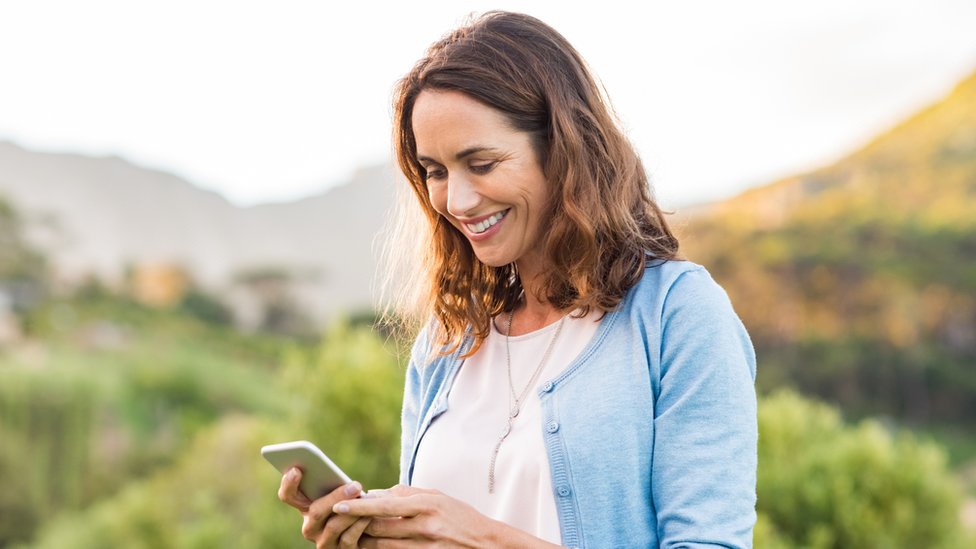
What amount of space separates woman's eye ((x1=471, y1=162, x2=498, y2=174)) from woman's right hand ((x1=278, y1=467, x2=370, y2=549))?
0.54 m

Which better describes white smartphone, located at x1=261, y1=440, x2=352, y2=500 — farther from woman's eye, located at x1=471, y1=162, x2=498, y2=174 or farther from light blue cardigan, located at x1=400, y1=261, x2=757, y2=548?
woman's eye, located at x1=471, y1=162, x2=498, y2=174

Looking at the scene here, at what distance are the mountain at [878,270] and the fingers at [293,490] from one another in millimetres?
13254

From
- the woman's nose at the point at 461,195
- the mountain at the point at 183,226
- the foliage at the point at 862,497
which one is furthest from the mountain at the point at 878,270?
the woman's nose at the point at 461,195

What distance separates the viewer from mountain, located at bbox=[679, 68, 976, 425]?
573 inches

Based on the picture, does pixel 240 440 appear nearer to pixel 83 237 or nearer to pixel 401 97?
pixel 83 237

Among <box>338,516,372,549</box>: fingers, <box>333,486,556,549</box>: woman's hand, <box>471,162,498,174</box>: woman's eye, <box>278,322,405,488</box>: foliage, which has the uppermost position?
<box>471,162,498,174</box>: woman's eye

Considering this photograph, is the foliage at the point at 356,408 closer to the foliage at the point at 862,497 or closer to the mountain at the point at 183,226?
the foliage at the point at 862,497

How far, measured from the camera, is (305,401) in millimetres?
5223

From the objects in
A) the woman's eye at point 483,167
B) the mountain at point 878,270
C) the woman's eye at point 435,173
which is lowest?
the mountain at point 878,270

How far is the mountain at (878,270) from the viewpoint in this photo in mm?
14547

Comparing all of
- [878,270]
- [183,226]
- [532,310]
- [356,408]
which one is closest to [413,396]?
[532,310]

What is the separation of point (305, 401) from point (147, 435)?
4677 millimetres

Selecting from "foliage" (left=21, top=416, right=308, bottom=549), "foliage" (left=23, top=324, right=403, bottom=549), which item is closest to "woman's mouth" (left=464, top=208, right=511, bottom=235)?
"foliage" (left=23, top=324, right=403, bottom=549)

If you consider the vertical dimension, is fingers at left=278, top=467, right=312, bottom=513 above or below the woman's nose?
below
